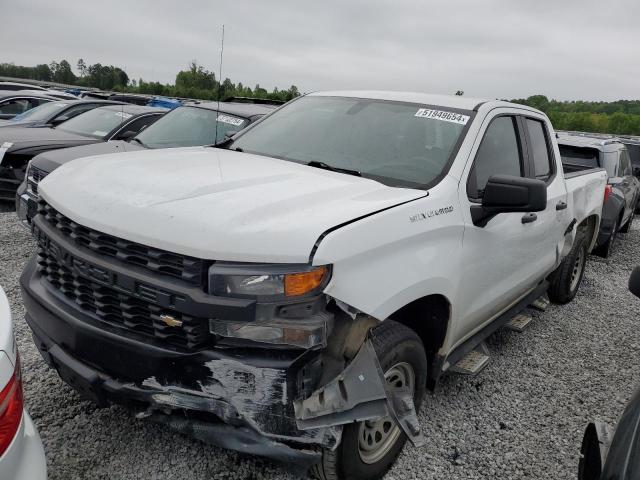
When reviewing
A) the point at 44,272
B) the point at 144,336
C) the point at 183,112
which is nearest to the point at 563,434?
the point at 144,336

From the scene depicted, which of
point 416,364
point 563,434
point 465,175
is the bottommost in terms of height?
point 563,434

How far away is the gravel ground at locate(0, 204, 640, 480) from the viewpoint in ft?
8.48

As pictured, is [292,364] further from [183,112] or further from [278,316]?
[183,112]

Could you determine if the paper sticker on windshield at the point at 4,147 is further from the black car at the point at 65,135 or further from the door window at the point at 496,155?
the door window at the point at 496,155

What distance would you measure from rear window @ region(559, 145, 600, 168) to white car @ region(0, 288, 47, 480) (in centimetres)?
751

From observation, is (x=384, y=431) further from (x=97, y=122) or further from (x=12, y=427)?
(x=97, y=122)

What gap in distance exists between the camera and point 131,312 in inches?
84.2

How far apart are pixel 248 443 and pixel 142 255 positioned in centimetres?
84

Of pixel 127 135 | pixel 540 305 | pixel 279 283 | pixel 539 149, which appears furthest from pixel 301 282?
pixel 127 135

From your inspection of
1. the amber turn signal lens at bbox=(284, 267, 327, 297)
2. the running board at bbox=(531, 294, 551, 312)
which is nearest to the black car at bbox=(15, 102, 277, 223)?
the running board at bbox=(531, 294, 551, 312)

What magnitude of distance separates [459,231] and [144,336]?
1589 millimetres

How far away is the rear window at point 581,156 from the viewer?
7539 millimetres

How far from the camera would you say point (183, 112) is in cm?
677

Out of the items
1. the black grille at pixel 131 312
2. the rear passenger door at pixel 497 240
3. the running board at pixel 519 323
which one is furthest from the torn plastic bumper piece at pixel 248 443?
the running board at pixel 519 323
